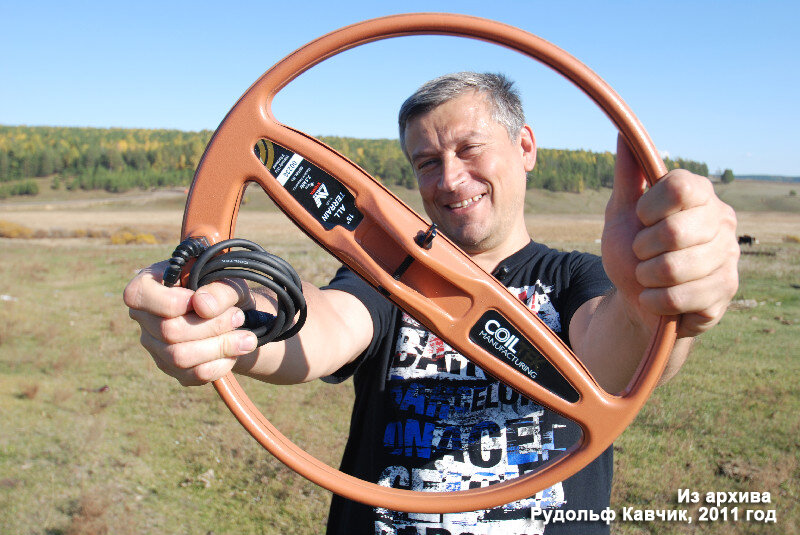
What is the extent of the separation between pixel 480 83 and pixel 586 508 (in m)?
1.59

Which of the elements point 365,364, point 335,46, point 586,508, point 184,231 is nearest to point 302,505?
point 365,364

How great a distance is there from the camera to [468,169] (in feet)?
6.94

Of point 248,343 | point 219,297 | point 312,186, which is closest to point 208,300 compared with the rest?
point 219,297

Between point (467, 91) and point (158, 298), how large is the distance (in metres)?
1.38

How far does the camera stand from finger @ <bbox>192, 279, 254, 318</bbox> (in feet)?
4.22

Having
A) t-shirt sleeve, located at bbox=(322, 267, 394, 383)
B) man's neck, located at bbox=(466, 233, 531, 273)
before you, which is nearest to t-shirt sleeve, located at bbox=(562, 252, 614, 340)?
man's neck, located at bbox=(466, 233, 531, 273)

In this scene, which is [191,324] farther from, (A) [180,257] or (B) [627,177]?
(B) [627,177]

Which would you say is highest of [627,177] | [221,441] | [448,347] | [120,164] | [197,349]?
[627,177]

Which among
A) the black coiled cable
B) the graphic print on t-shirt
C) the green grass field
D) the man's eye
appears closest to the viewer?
the black coiled cable

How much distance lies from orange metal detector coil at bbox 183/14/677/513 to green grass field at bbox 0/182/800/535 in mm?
3555

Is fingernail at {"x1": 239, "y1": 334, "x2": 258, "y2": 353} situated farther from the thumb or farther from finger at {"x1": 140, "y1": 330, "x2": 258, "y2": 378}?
the thumb

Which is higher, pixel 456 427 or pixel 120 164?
pixel 456 427

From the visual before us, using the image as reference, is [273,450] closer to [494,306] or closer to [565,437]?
[494,306]

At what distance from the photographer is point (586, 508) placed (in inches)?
74.7
